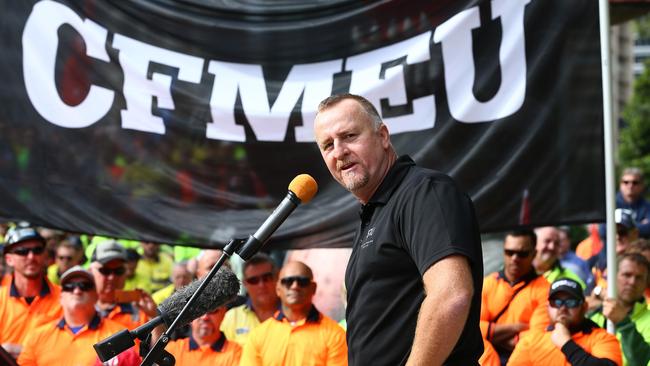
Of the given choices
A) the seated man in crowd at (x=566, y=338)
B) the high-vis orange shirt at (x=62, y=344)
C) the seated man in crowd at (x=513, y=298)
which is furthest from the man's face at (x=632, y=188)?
the high-vis orange shirt at (x=62, y=344)

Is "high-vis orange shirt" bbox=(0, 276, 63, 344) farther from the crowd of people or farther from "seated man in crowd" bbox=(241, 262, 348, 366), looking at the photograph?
"seated man in crowd" bbox=(241, 262, 348, 366)

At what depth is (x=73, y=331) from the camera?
7.56 meters

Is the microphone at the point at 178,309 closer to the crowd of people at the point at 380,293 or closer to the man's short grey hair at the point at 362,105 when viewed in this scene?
the crowd of people at the point at 380,293

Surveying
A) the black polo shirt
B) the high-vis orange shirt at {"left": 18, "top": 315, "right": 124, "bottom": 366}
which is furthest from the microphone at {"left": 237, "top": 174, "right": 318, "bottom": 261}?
the high-vis orange shirt at {"left": 18, "top": 315, "right": 124, "bottom": 366}

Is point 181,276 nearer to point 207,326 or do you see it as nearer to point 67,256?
point 67,256

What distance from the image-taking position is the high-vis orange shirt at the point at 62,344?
745cm

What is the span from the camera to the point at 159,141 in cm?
679

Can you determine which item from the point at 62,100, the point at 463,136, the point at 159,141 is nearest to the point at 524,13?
the point at 463,136

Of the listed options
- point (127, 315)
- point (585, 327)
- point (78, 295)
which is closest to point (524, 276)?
point (585, 327)

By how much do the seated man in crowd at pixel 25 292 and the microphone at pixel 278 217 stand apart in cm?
479

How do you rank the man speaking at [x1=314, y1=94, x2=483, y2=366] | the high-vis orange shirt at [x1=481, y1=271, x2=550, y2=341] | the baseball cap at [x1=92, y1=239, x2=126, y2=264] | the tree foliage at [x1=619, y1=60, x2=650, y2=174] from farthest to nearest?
the tree foliage at [x1=619, y1=60, x2=650, y2=174] < the baseball cap at [x1=92, y1=239, x2=126, y2=264] < the high-vis orange shirt at [x1=481, y1=271, x2=550, y2=341] < the man speaking at [x1=314, y1=94, x2=483, y2=366]

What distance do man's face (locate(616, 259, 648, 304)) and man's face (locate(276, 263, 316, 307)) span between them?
216 centimetres

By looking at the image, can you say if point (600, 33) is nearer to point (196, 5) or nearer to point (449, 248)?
point (196, 5)

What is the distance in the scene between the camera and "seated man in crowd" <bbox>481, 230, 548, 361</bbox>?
7211 millimetres
